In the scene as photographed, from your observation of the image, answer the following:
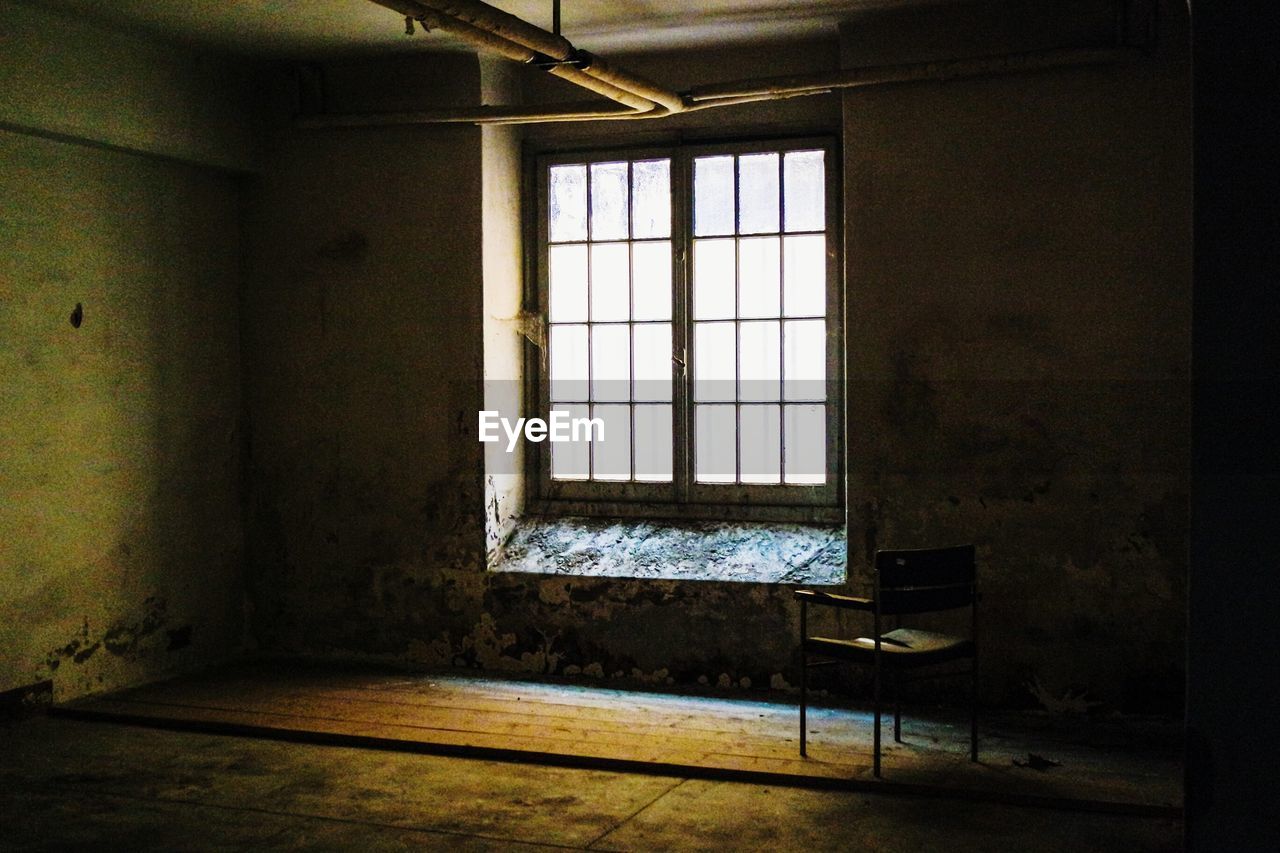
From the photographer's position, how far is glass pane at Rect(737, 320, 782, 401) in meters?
6.11

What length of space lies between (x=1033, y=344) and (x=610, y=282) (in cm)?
219

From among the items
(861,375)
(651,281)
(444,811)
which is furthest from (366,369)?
(444,811)

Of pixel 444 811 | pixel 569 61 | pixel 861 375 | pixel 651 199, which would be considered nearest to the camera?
pixel 444 811

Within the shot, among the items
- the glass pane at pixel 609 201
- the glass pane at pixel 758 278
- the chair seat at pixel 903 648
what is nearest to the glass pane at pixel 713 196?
the glass pane at pixel 758 278

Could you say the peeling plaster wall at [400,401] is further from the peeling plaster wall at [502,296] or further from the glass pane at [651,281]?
the glass pane at [651,281]

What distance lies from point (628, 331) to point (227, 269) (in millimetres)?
2180

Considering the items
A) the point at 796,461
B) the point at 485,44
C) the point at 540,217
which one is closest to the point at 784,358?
the point at 796,461

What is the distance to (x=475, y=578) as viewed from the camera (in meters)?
6.17

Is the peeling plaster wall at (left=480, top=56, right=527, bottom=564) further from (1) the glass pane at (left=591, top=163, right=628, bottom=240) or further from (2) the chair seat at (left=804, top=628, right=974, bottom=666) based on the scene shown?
(2) the chair seat at (left=804, top=628, right=974, bottom=666)

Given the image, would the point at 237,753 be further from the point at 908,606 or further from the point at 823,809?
the point at 908,606

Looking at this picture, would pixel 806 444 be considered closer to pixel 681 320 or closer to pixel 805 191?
pixel 681 320

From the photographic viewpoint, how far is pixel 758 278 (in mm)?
6109

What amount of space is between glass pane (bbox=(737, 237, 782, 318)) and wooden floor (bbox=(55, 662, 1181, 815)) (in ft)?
6.36

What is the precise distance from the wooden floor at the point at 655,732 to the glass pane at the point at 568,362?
5.07 ft
